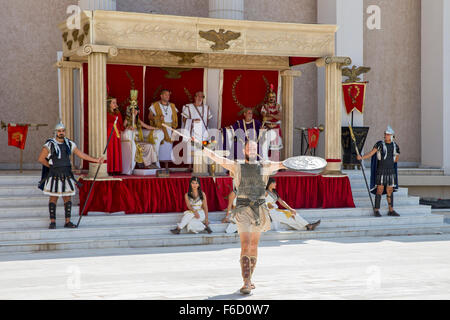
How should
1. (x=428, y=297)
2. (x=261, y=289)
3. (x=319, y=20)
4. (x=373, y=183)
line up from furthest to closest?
(x=319, y=20) → (x=373, y=183) → (x=261, y=289) → (x=428, y=297)

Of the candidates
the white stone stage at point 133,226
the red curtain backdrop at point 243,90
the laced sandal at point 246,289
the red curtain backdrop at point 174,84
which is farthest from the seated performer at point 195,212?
the laced sandal at point 246,289

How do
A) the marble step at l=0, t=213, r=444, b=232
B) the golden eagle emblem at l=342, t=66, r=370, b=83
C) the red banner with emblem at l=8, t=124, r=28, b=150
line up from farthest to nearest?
the golden eagle emblem at l=342, t=66, r=370, b=83
the red banner with emblem at l=8, t=124, r=28, b=150
the marble step at l=0, t=213, r=444, b=232

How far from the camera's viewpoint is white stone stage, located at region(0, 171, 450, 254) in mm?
9820

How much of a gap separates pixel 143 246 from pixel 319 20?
29.5 ft

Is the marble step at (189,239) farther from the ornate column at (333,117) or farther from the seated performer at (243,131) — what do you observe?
the seated performer at (243,131)

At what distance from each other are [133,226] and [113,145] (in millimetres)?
2047

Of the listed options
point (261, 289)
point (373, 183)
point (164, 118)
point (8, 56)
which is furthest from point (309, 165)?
point (8, 56)

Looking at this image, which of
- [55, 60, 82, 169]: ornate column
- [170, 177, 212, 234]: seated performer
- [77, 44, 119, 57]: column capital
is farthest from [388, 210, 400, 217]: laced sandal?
[55, 60, 82, 169]: ornate column

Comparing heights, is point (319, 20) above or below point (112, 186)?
above

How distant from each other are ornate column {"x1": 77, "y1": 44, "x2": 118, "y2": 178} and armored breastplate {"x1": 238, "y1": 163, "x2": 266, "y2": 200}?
4600mm

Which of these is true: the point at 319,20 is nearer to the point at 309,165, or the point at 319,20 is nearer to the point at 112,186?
the point at 112,186

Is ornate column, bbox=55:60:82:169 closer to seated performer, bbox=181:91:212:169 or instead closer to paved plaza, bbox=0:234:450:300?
seated performer, bbox=181:91:212:169

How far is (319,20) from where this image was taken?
16.8 m

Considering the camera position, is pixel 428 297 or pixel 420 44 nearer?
pixel 428 297
